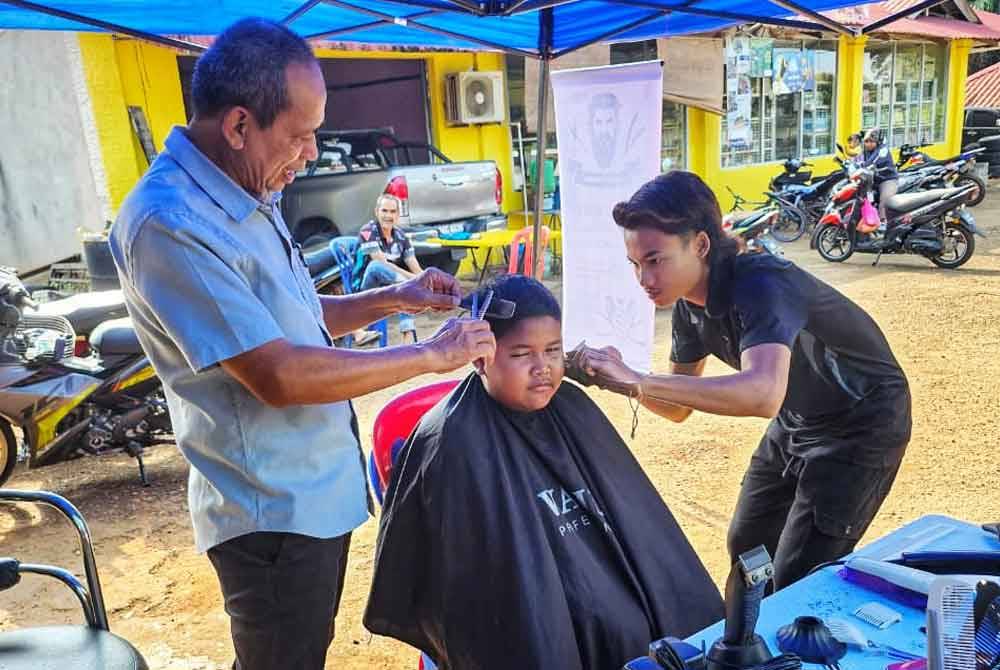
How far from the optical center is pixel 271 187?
1.57 m

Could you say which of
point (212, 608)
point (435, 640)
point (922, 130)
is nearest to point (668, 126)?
point (922, 130)

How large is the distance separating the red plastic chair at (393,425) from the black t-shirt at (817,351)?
2.61ft

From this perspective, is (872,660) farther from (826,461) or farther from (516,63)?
(516,63)

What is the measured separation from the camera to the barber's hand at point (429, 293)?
6.48 feet

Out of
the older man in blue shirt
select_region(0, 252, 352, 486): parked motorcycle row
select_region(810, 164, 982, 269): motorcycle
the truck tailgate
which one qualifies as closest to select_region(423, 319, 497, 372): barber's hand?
the older man in blue shirt

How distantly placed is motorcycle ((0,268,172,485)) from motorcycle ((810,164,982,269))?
7317 mm

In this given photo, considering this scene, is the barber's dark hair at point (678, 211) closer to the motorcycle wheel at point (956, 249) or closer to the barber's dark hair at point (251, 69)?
the barber's dark hair at point (251, 69)

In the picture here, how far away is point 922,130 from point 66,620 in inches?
628

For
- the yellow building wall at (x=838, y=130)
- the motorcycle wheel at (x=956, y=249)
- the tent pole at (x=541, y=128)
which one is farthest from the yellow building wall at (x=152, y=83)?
the motorcycle wheel at (x=956, y=249)

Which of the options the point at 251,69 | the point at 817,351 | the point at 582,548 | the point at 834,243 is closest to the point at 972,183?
the point at 834,243

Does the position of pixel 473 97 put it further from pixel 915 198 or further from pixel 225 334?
pixel 225 334

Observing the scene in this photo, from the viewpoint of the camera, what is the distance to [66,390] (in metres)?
3.72

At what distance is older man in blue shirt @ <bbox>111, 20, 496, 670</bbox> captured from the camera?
4.53 feet

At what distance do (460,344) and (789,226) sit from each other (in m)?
10.1
